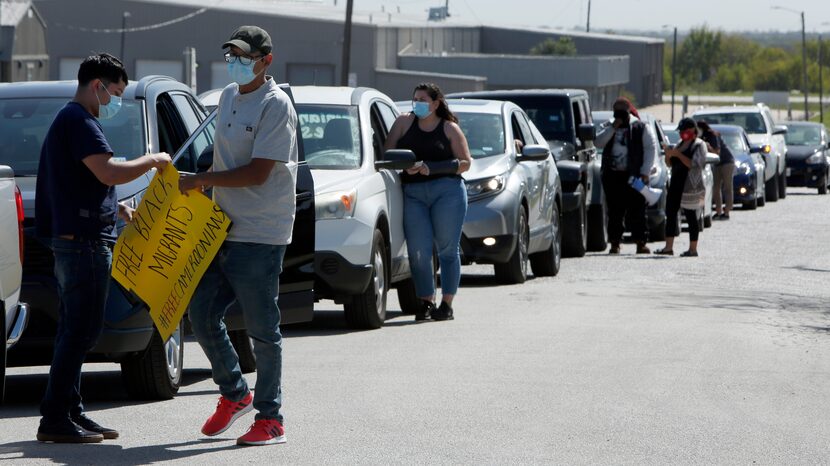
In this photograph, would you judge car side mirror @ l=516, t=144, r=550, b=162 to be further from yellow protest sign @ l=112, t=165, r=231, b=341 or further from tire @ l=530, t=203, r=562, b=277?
yellow protest sign @ l=112, t=165, r=231, b=341

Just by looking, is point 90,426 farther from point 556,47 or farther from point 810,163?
point 556,47

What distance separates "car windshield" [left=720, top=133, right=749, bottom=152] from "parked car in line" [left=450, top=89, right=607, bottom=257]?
1120 cm

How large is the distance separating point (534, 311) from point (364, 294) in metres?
2.03

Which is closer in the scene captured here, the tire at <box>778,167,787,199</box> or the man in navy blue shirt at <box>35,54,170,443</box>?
the man in navy blue shirt at <box>35,54,170,443</box>

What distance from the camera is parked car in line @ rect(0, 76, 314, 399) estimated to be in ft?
26.2

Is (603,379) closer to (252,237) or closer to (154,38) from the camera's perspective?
(252,237)

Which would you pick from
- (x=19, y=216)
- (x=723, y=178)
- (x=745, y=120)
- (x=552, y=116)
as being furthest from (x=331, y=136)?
(x=745, y=120)

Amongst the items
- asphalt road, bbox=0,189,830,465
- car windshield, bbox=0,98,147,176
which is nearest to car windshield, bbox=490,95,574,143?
asphalt road, bbox=0,189,830,465

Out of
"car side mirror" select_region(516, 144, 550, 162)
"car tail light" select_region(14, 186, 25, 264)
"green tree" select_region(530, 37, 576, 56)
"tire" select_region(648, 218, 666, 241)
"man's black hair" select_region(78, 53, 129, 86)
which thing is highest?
"green tree" select_region(530, 37, 576, 56)

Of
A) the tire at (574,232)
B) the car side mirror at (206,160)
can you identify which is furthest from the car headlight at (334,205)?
the tire at (574,232)

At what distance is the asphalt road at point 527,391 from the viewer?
710cm

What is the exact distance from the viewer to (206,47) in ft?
286

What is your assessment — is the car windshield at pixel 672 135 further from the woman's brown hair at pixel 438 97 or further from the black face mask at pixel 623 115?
the woman's brown hair at pixel 438 97

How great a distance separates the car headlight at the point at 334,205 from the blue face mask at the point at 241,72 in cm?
443
